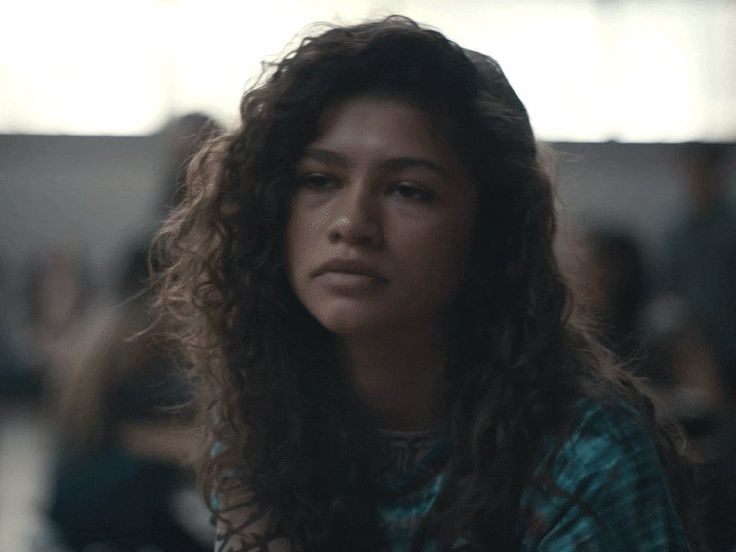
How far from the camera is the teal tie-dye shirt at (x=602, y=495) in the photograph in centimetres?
160

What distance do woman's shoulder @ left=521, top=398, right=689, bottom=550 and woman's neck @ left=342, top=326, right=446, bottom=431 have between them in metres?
0.22

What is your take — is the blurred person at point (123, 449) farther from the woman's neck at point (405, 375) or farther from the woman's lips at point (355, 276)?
the woman's lips at point (355, 276)

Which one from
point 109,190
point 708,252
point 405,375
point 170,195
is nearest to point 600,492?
point 405,375

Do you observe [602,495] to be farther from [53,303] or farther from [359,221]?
[53,303]

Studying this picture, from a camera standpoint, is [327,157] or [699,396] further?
[699,396]

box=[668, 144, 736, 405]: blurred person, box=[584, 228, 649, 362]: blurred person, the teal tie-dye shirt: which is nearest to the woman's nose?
the teal tie-dye shirt

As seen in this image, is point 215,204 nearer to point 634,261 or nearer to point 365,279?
point 365,279

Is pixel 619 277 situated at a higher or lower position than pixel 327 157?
lower

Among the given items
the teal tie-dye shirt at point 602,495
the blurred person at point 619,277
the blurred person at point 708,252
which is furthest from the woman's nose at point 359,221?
the blurred person at point 708,252

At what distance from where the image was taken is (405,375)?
6.07ft

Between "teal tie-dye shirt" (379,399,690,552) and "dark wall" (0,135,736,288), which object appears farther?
"dark wall" (0,135,736,288)

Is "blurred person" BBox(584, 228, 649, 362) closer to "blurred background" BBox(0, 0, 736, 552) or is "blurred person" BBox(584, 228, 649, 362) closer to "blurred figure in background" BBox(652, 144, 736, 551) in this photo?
"blurred background" BBox(0, 0, 736, 552)

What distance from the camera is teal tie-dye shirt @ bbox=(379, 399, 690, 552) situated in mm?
1601

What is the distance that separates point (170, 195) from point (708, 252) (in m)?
2.02
